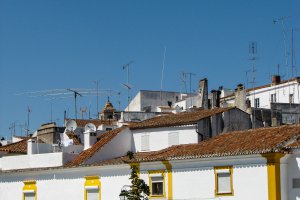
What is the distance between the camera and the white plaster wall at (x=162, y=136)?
159 feet

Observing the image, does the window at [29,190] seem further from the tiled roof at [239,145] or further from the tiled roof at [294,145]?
the tiled roof at [294,145]

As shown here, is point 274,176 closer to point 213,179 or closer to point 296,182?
point 296,182

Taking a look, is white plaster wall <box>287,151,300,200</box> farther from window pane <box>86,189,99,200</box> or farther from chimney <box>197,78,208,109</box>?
chimney <box>197,78,208,109</box>

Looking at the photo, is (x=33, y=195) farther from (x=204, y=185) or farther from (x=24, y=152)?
(x=204, y=185)

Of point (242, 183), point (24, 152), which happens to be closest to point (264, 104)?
point (24, 152)

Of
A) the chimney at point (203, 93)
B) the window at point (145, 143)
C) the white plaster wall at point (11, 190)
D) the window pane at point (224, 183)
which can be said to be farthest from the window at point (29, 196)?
the chimney at point (203, 93)

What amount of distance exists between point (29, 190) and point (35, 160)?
2.14 meters

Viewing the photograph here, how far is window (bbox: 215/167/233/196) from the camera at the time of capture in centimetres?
3822

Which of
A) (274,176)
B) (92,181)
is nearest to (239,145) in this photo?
(274,176)

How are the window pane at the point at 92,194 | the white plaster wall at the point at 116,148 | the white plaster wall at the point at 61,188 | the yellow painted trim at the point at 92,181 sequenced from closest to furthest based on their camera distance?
the yellow painted trim at the point at 92,181 → the window pane at the point at 92,194 → the white plaster wall at the point at 61,188 → the white plaster wall at the point at 116,148

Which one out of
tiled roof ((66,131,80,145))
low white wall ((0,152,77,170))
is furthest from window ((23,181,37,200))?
tiled roof ((66,131,80,145))

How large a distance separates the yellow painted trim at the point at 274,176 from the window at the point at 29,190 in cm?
1994

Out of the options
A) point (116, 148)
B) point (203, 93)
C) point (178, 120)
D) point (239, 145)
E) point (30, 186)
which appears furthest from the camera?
point (203, 93)

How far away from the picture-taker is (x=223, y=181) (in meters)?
38.6
